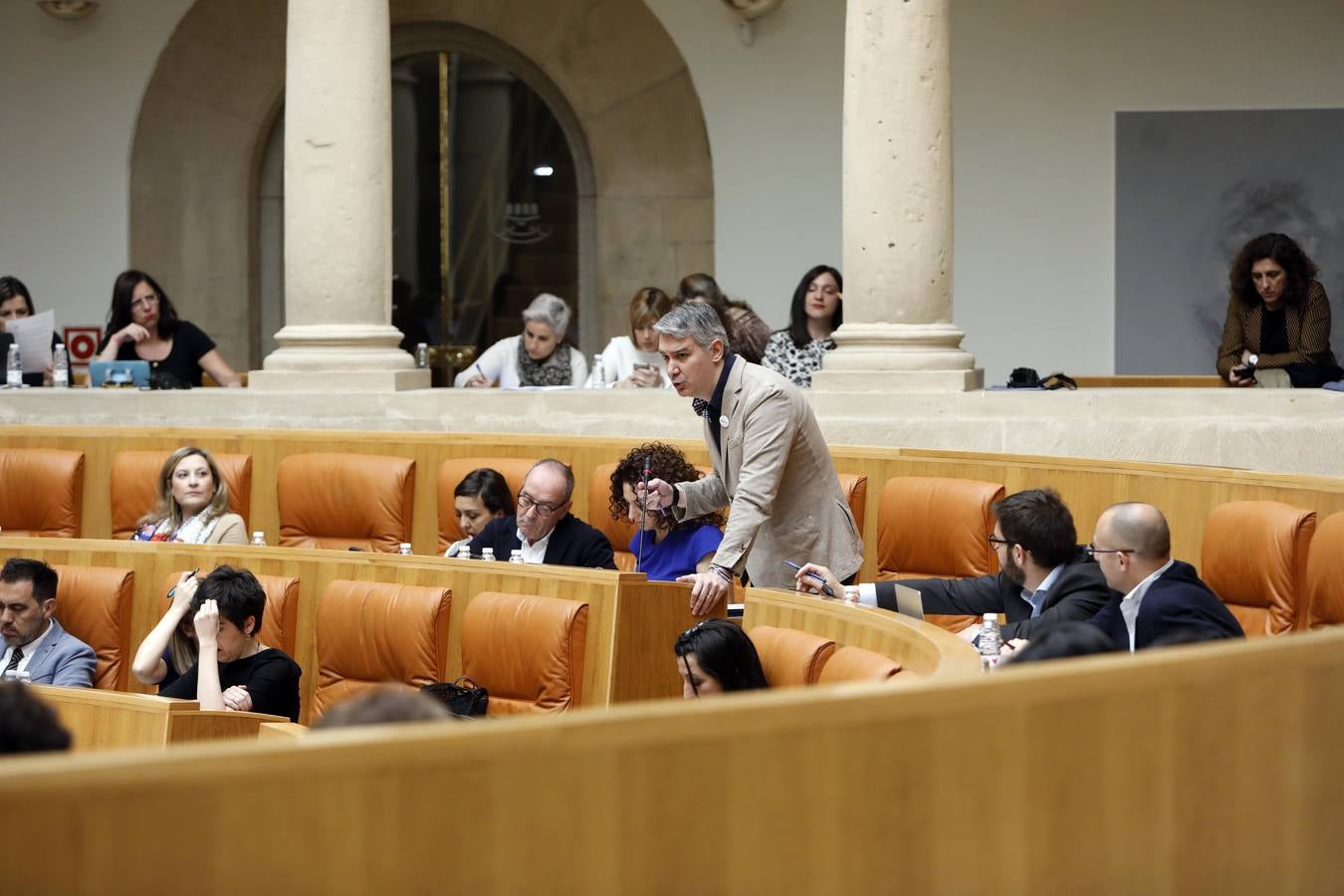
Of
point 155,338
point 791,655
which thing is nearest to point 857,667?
point 791,655

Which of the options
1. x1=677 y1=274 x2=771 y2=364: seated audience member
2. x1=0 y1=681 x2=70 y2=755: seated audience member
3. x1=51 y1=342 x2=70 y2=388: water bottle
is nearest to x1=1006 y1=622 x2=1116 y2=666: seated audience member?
x1=0 y1=681 x2=70 y2=755: seated audience member

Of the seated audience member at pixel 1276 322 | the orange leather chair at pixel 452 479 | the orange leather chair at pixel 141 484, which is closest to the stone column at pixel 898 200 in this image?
the seated audience member at pixel 1276 322

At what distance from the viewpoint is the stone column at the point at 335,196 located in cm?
812

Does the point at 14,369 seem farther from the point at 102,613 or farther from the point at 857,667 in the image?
the point at 857,667

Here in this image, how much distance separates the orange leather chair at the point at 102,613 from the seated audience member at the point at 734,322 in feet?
9.49

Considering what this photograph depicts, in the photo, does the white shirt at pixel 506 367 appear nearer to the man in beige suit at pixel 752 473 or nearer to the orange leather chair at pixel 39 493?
the orange leather chair at pixel 39 493

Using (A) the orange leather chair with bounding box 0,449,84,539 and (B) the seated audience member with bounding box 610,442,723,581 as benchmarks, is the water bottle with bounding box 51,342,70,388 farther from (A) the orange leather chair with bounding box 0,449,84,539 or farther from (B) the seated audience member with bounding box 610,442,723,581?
(B) the seated audience member with bounding box 610,442,723,581

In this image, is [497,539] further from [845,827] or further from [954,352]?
[845,827]

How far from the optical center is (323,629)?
18.2ft

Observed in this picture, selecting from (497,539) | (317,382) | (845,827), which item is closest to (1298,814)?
(845,827)

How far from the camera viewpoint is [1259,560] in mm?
5219

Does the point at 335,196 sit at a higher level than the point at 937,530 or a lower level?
higher

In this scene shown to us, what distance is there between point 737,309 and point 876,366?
0.84 meters

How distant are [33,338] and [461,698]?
15.3 feet
